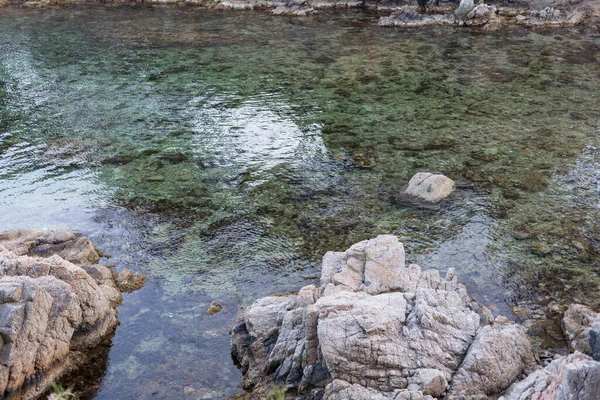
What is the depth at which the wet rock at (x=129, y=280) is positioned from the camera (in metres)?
13.5

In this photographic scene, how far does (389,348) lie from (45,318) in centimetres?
640

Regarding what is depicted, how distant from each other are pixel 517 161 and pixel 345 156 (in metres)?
5.96

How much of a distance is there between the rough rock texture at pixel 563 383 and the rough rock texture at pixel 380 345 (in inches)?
22.4

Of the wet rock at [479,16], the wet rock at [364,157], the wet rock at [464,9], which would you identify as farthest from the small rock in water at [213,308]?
the wet rock at [464,9]

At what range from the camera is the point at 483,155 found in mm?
20078

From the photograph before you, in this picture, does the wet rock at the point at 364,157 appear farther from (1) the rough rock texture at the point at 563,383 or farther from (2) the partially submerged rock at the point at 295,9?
(2) the partially submerged rock at the point at 295,9

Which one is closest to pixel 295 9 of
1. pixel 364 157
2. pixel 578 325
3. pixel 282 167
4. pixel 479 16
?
pixel 479 16

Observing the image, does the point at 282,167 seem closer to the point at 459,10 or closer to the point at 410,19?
the point at 410,19

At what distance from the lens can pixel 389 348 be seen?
9.57 meters

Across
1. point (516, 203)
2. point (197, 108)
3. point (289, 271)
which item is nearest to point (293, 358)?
point (289, 271)

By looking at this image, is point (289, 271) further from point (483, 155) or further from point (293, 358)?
point (483, 155)

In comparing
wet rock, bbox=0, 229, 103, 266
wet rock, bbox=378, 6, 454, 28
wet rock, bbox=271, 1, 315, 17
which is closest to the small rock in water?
wet rock, bbox=0, 229, 103, 266

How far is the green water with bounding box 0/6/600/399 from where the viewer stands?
13211 mm

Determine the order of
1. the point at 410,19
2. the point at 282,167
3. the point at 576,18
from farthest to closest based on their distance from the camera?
the point at 410,19 → the point at 576,18 → the point at 282,167
